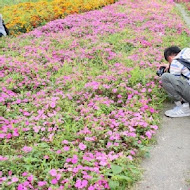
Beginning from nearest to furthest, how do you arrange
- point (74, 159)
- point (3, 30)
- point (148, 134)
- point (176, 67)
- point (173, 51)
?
point (74, 159) → point (148, 134) → point (176, 67) → point (173, 51) → point (3, 30)

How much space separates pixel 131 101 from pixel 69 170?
184 centimetres

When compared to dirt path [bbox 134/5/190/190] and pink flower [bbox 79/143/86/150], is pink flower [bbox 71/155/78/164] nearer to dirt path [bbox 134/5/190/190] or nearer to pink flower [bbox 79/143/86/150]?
pink flower [bbox 79/143/86/150]

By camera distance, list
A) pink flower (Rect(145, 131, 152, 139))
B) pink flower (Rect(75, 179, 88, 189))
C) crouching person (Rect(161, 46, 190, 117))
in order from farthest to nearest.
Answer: crouching person (Rect(161, 46, 190, 117)) < pink flower (Rect(145, 131, 152, 139)) < pink flower (Rect(75, 179, 88, 189))

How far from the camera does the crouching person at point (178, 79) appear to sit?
4102 millimetres

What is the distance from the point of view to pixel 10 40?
814cm

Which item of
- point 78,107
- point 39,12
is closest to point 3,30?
point 39,12

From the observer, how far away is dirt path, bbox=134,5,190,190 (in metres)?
3.04

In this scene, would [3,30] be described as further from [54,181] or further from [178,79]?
[54,181]

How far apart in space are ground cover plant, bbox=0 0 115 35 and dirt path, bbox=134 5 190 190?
6943mm

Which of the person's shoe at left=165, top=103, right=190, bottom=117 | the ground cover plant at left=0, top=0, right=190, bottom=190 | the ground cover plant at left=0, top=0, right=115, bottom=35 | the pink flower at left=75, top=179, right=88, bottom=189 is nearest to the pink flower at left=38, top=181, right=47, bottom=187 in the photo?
the ground cover plant at left=0, top=0, right=190, bottom=190

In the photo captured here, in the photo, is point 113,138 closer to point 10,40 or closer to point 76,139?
point 76,139

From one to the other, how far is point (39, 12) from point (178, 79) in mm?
A: 8016

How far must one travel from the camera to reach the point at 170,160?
3.41m

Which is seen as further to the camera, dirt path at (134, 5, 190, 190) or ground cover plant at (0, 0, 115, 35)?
ground cover plant at (0, 0, 115, 35)
